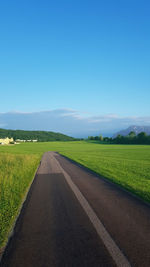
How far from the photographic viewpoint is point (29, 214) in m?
6.61

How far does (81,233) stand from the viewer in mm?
5082

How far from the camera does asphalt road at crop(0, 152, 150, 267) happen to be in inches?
157

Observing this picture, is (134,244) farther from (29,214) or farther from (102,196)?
(102,196)

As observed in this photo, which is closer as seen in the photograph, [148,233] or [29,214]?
[148,233]

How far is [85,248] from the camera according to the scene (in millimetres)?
4367

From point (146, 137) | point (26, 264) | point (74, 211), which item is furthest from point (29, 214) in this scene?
point (146, 137)

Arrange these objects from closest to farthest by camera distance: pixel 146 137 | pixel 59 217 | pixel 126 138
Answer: pixel 59 217, pixel 146 137, pixel 126 138

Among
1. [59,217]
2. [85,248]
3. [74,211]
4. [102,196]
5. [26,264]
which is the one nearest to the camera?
[26,264]

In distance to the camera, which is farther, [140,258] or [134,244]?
[134,244]

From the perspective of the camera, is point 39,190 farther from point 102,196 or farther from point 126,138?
point 126,138

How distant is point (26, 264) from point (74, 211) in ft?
9.95

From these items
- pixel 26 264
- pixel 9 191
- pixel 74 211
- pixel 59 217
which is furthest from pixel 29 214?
pixel 9 191

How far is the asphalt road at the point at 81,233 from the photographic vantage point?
4.00m

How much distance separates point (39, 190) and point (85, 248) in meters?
6.21
